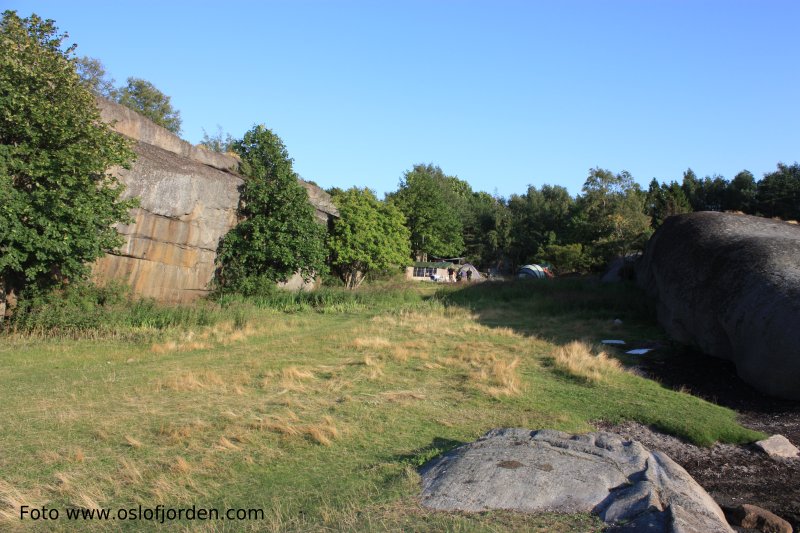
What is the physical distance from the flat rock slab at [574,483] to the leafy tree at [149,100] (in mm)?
40045

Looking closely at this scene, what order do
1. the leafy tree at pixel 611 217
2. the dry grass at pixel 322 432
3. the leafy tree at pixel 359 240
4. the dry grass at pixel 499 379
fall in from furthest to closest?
the leafy tree at pixel 611 217 → the leafy tree at pixel 359 240 → the dry grass at pixel 499 379 → the dry grass at pixel 322 432

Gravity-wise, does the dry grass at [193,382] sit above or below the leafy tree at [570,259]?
below

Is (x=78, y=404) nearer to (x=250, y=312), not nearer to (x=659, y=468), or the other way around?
(x=659, y=468)

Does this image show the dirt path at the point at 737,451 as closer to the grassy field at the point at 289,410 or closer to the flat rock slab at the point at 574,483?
the grassy field at the point at 289,410

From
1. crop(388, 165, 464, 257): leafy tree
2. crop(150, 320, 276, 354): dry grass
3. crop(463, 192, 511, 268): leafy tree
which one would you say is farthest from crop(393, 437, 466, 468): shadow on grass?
crop(463, 192, 511, 268): leafy tree

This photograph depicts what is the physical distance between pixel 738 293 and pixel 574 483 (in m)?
9.72

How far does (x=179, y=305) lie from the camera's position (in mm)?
20172

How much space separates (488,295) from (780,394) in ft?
55.0

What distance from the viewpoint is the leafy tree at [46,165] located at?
1414 cm

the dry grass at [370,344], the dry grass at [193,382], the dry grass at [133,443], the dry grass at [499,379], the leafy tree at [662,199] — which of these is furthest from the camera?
the leafy tree at [662,199]

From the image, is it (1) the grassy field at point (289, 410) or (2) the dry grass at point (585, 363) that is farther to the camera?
(2) the dry grass at point (585, 363)

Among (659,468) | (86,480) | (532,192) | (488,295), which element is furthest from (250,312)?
(532,192)

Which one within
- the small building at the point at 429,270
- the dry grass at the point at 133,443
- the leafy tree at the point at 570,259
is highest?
the leafy tree at the point at 570,259

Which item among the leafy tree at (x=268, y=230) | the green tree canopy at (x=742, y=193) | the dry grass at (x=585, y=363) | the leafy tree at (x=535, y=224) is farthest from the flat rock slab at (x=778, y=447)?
the leafy tree at (x=535, y=224)
